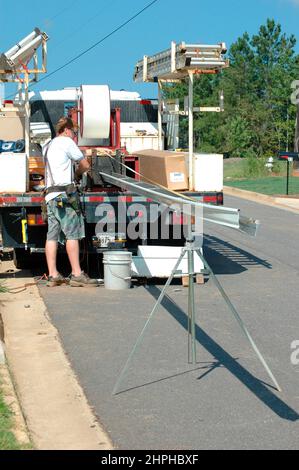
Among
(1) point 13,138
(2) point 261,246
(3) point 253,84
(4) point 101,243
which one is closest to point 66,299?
(4) point 101,243

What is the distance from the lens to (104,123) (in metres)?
12.9

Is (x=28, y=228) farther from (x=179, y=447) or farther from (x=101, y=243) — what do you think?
(x=179, y=447)

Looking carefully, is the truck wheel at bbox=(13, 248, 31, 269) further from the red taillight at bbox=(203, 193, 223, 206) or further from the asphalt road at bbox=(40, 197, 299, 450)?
the red taillight at bbox=(203, 193, 223, 206)

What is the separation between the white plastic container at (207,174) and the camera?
40.6 feet

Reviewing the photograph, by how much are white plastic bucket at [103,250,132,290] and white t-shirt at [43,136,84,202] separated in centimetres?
104

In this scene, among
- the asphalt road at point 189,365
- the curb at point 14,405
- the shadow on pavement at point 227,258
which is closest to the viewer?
the curb at point 14,405

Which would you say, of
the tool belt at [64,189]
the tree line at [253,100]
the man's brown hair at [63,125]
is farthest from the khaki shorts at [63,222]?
the tree line at [253,100]

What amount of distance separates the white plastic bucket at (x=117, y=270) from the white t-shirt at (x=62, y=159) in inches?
40.8

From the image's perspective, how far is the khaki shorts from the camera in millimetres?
11438

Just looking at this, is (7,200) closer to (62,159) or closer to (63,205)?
(63,205)

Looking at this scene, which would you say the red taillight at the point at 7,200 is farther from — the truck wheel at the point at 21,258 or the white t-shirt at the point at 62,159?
the truck wheel at the point at 21,258

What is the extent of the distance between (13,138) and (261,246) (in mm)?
4883

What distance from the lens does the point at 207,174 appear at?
12.4 metres
